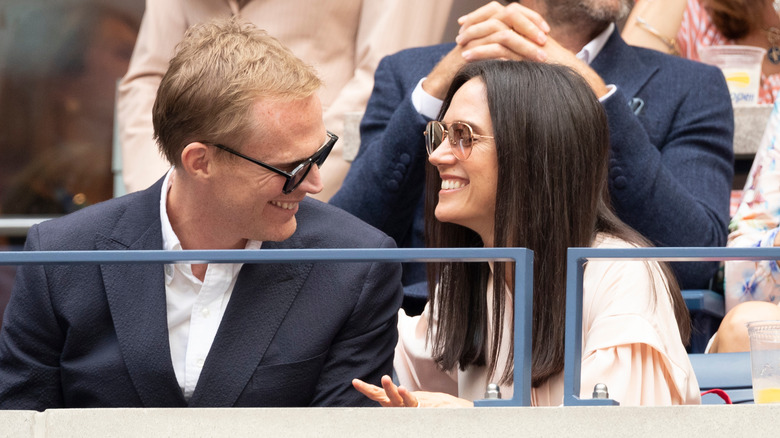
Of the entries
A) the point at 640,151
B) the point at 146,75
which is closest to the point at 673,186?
the point at 640,151

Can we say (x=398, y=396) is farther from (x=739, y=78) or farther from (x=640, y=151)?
(x=739, y=78)

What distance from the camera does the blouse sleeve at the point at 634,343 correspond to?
208cm

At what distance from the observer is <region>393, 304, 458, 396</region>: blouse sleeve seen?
8.25 feet

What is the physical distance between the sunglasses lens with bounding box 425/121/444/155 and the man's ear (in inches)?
18.5

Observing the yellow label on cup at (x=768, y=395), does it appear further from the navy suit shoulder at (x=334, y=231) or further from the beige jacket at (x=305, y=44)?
the beige jacket at (x=305, y=44)

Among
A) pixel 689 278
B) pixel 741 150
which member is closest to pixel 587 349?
pixel 689 278

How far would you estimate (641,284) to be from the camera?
7.24 ft

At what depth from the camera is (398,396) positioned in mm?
1848

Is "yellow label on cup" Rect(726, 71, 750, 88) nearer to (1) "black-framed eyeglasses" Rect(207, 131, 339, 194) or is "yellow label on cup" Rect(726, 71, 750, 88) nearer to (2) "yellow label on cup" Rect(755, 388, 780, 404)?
(1) "black-framed eyeglasses" Rect(207, 131, 339, 194)

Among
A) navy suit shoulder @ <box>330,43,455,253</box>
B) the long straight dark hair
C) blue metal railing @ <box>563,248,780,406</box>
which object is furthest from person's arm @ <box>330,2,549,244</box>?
blue metal railing @ <box>563,248,780,406</box>

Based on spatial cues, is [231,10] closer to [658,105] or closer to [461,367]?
[658,105]

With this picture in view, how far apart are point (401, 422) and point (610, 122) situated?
4.40 ft

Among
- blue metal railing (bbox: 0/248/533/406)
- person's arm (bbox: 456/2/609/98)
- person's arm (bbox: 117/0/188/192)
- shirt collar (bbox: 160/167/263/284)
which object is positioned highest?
blue metal railing (bbox: 0/248/533/406)

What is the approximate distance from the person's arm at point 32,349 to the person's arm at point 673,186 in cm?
134
